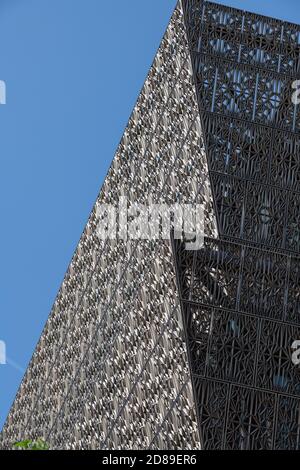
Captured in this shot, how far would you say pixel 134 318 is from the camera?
183ft

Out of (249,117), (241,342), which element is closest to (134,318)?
(249,117)

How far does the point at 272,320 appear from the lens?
46469 millimetres

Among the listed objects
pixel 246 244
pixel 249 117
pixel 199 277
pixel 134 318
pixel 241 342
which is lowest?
pixel 241 342

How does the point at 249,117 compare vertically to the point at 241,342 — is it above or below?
above

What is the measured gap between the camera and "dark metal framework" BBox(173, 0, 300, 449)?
44.5 metres

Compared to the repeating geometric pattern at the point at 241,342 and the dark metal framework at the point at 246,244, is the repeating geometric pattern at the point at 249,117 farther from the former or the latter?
the repeating geometric pattern at the point at 241,342

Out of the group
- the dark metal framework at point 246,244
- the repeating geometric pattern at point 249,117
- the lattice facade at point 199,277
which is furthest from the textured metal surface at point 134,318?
the dark metal framework at point 246,244

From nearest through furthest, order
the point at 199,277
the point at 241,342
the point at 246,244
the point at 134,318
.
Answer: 1. the point at 241,342
2. the point at 199,277
3. the point at 246,244
4. the point at 134,318

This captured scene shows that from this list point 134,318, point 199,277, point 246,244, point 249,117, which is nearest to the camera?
point 199,277

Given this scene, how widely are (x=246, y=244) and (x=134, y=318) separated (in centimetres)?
678

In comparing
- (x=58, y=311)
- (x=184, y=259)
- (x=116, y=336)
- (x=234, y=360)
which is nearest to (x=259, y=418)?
(x=234, y=360)

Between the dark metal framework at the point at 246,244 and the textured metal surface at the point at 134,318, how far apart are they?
2.75 feet

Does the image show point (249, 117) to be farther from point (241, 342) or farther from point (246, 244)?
point (241, 342)

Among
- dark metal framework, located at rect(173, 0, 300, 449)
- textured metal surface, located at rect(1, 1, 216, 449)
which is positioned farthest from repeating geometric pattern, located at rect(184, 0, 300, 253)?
textured metal surface, located at rect(1, 1, 216, 449)
